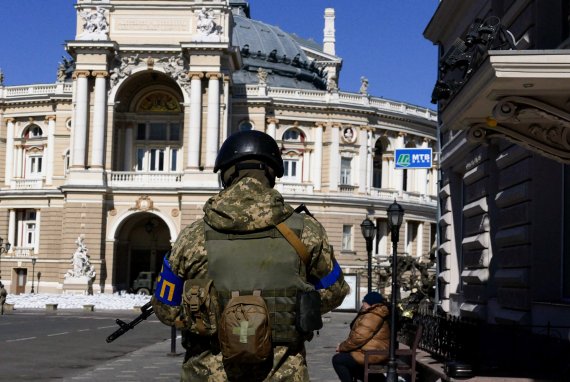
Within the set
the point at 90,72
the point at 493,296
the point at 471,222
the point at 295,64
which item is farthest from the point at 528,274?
the point at 295,64

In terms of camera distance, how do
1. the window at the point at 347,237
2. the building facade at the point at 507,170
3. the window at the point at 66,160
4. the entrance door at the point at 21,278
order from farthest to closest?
the window at the point at 347,237
the window at the point at 66,160
the entrance door at the point at 21,278
the building facade at the point at 507,170

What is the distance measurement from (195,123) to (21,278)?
16300mm

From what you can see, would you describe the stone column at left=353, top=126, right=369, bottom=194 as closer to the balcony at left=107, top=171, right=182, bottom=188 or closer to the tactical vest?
the balcony at left=107, top=171, right=182, bottom=188

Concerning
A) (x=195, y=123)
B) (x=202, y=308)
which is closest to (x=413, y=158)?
(x=202, y=308)

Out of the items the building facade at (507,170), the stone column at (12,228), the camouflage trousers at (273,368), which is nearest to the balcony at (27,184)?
the stone column at (12,228)

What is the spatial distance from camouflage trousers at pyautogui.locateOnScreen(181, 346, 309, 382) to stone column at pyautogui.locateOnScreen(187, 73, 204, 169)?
55.5m

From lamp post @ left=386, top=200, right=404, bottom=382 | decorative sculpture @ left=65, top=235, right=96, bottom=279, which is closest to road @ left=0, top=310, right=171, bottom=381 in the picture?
lamp post @ left=386, top=200, right=404, bottom=382

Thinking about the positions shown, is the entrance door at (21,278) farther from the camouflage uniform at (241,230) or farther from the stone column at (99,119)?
the camouflage uniform at (241,230)

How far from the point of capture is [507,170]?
638 inches

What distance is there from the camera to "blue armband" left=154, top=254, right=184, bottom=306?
5.57m

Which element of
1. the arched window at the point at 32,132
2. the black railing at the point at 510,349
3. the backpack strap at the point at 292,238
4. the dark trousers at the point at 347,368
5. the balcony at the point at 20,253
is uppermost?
the arched window at the point at 32,132

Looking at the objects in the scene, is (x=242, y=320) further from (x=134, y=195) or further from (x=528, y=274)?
(x=134, y=195)

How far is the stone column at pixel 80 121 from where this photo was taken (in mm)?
60562

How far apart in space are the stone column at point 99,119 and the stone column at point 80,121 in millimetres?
572
